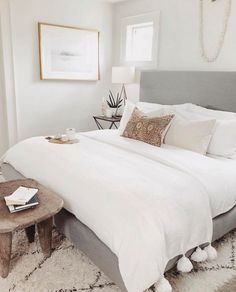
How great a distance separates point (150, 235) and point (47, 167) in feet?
3.53

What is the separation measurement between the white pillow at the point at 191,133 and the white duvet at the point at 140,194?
0.39 ft

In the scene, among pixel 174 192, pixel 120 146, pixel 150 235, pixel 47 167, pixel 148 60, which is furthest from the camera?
pixel 148 60

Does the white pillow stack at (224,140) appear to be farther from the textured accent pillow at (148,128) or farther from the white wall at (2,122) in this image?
the white wall at (2,122)

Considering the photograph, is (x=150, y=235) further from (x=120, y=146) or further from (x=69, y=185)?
(x=120, y=146)

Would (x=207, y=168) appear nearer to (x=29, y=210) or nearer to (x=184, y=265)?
(x=184, y=265)

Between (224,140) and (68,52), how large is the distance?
261 centimetres

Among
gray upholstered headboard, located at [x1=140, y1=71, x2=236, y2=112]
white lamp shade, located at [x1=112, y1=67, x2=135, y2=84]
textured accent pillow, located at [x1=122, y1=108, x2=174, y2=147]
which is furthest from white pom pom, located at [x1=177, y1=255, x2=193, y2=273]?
white lamp shade, located at [x1=112, y1=67, x2=135, y2=84]

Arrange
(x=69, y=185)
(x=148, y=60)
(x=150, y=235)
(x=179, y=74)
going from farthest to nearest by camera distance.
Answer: (x=148, y=60) < (x=179, y=74) < (x=69, y=185) < (x=150, y=235)

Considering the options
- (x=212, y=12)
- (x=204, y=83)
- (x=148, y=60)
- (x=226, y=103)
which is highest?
(x=212, y=12)

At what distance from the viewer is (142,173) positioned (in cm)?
195

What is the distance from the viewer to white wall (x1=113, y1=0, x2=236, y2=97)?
119 inches

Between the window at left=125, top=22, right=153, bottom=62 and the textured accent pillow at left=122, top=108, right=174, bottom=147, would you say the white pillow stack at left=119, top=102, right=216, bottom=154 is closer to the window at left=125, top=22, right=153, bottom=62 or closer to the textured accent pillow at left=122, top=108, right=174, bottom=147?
the textured accent pillow at left=122, top=108, right=174, bottom=147

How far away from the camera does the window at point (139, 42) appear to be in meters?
4.04

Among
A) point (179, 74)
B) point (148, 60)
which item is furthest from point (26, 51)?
point (179, 74)
